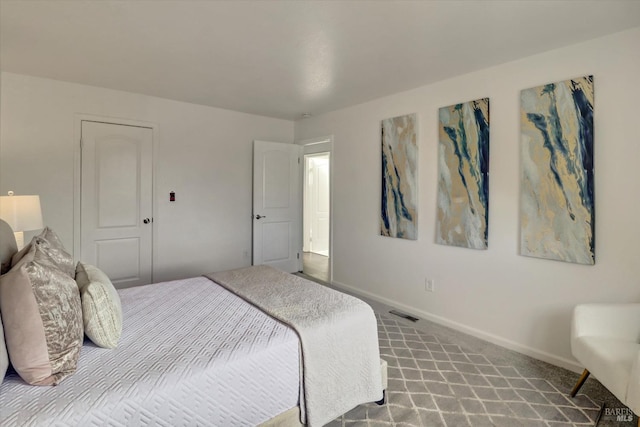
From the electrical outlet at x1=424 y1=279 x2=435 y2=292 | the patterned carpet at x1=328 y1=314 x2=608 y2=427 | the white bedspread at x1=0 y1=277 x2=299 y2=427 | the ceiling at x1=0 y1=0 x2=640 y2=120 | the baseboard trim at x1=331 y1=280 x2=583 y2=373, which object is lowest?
the patterned carpet at x1=328 y1=314 x2=608 y2=427

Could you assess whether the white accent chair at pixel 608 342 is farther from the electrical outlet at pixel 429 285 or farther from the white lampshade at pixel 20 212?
the white lampshade at pixel 20 212

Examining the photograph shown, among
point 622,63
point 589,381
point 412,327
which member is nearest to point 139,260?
point 412,327

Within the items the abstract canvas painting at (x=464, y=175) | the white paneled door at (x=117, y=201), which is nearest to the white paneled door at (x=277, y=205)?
the white paneled door at (x=117, y=201)

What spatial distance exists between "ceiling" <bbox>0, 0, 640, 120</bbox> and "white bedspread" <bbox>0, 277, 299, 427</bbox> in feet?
6.07

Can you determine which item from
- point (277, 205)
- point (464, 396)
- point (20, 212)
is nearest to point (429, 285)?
point (464, 396)

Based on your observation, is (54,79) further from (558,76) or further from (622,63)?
(622,63)

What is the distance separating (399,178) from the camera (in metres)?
3.52

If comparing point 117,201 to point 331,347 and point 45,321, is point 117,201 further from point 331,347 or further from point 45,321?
point 331,347

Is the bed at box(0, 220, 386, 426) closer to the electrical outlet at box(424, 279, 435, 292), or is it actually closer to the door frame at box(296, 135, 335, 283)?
the electrical outlet at box(424, 279, 435, 292)

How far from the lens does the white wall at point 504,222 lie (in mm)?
2150

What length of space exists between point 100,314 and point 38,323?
279mm

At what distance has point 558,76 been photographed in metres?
2.40

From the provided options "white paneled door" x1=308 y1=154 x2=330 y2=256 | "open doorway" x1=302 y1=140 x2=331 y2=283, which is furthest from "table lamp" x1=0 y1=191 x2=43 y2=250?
"white paneled door" x1=308 y1=154 x2=330 y2=256

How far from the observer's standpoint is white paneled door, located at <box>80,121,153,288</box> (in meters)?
3.43
